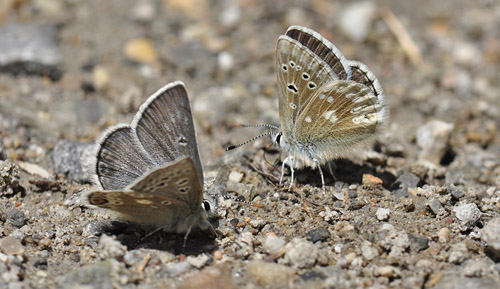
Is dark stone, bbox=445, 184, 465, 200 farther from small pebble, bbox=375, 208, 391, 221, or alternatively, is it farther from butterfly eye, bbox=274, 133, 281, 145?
butterfly eye, bbox=274, 133, 281, 145

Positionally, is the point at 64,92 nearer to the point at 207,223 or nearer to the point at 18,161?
the point at 18,161

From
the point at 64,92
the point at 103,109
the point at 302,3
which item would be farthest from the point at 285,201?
the point at 302,3

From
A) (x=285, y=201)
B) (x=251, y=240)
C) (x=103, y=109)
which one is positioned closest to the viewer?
(x=251, y=240)

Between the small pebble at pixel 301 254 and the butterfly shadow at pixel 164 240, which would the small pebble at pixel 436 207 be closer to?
the small pebble at pixel 301 254

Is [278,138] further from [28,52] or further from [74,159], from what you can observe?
[28,52]

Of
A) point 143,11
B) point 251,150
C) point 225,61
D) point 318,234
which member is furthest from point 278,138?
point 143,11

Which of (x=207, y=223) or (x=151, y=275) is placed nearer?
(x=151, y=275)

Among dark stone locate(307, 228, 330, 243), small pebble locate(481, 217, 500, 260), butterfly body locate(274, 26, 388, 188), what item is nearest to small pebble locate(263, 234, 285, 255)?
dark stone locate(307, 228, 330, 243)
